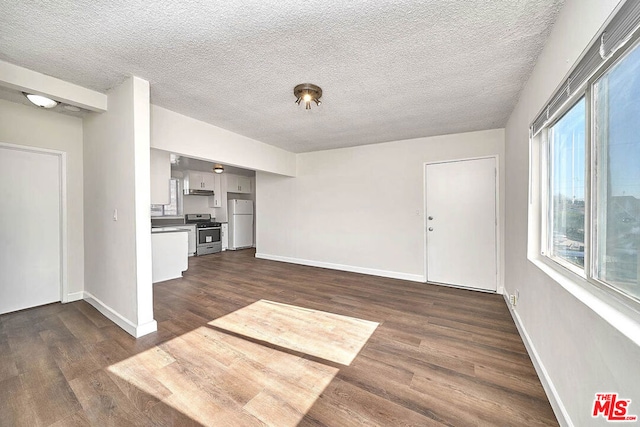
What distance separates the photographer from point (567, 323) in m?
1.30

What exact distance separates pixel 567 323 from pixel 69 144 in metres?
5.02

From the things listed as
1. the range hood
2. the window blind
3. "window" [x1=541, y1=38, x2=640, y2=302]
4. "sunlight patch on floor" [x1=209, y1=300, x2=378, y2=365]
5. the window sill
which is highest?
the window blind

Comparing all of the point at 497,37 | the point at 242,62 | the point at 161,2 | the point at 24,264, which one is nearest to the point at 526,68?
the point at 497,37

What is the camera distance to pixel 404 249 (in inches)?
167

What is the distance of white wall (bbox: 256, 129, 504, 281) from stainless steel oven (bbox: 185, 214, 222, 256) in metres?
1.75

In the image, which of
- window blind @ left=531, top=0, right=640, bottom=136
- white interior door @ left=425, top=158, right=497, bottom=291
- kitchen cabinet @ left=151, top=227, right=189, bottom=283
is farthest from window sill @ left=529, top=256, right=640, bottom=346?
kitchen cabinet @ left=151, top=227, right=189, bottom=283

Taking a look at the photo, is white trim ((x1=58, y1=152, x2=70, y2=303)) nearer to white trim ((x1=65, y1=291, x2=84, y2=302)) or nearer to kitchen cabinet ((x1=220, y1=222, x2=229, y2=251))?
white trim ((x1=65, y1=291, x2=84, y2=302))

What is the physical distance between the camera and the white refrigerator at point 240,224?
7.28 meters

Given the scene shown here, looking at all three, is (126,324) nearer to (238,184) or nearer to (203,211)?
(203,211)

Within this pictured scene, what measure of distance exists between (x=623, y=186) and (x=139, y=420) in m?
2.59

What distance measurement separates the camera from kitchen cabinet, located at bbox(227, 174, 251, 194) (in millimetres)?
7496

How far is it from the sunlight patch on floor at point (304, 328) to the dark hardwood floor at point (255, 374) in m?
0.09

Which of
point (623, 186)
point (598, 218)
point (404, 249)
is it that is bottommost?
point (404, 249)

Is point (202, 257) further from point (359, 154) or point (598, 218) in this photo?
point (598, 218)
